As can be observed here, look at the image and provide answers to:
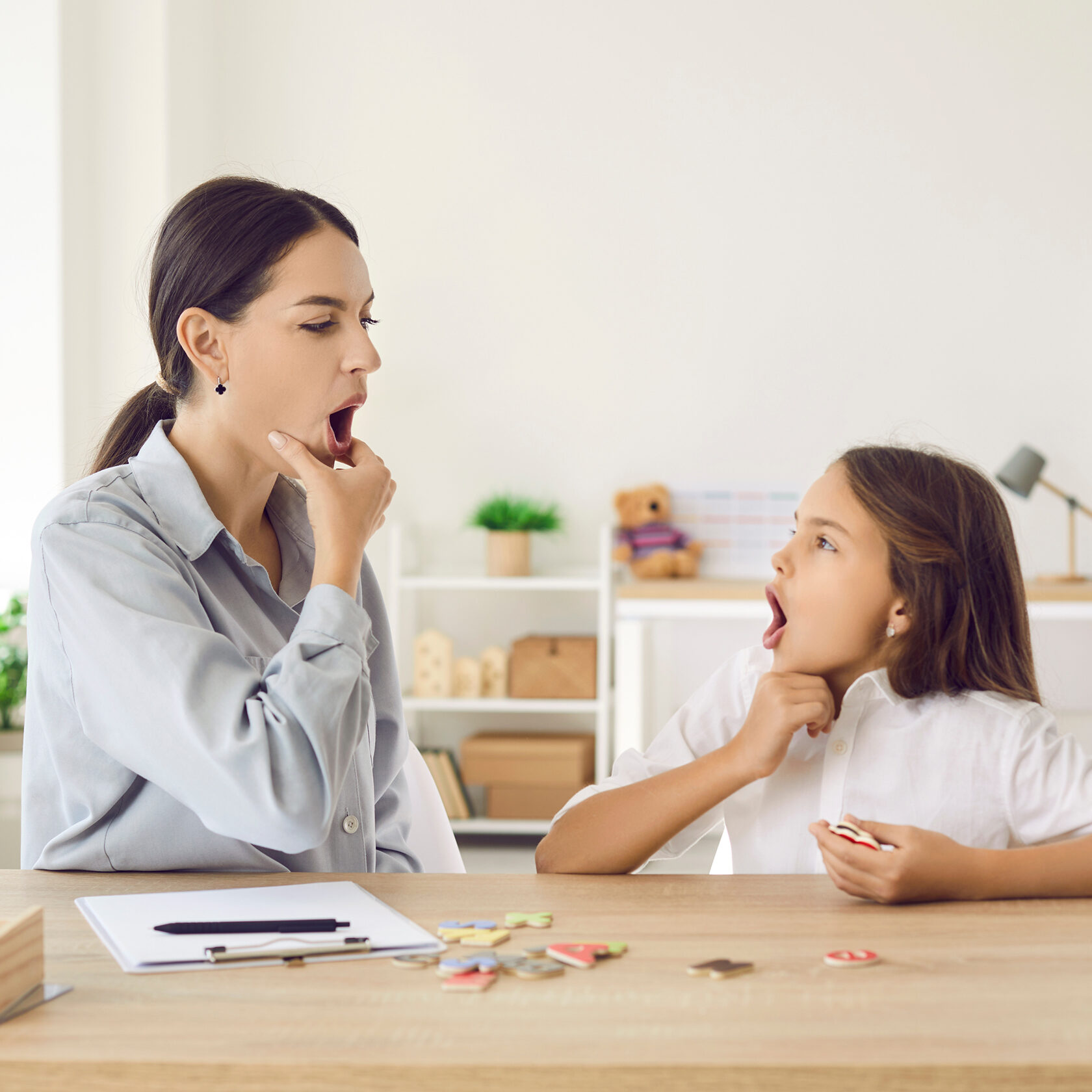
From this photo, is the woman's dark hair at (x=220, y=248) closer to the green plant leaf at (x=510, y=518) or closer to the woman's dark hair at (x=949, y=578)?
the woman's dark hair at (x=949, y=578)

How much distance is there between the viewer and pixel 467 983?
0.73m

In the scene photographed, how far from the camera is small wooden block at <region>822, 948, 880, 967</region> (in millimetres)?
779

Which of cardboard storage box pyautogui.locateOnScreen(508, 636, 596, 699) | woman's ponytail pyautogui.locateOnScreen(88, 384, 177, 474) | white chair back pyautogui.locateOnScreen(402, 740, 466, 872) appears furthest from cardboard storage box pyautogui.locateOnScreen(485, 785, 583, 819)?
woman's ponytail pyautogui.locateOnScreen(88, 384, 177, 474)

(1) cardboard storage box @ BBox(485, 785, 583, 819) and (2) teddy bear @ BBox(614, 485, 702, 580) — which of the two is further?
(2) teddy bear @ BBox(614, 485, 702, 580)

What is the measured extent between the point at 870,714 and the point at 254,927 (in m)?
0.69

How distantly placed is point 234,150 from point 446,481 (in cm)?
144

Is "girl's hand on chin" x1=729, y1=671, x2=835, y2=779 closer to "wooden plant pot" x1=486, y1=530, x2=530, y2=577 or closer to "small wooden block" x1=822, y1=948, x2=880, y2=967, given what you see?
"small wooden block" x1=822, y1=948, x2=880, y2=967

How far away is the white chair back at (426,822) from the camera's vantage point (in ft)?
4.88

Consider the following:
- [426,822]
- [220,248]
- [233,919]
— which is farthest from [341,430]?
[233,919]

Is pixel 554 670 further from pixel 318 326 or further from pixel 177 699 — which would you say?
pixel 177 699

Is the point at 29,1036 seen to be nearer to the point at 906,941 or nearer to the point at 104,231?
the point at 906,941

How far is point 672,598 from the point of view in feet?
11.4

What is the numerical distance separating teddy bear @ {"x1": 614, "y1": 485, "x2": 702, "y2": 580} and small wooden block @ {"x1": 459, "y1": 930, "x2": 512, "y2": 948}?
316 centimetres

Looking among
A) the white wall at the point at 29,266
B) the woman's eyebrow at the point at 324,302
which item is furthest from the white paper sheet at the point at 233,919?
the white wall at the point at 29,266
